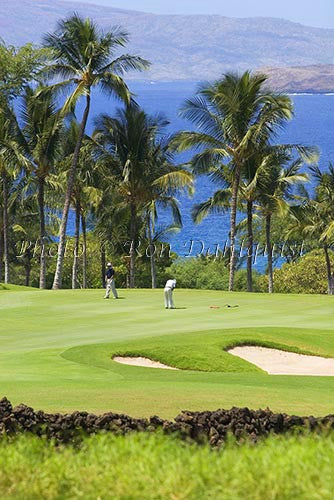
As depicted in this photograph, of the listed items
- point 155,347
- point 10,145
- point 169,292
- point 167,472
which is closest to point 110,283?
point 169,292

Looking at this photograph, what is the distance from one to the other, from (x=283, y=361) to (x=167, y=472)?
17.8m

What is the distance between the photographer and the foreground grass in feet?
22.8

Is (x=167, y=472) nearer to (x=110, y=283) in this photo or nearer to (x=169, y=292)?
(x=169, y=292)

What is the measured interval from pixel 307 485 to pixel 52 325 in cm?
2378

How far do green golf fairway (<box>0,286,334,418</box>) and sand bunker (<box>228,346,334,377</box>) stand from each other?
0.34 metres

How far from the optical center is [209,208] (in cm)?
6544

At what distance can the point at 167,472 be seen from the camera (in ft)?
24.2

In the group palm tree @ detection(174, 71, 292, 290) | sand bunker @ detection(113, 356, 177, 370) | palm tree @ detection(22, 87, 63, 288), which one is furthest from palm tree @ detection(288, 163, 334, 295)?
sand bunker @ detection(113, 356, 177, 370)

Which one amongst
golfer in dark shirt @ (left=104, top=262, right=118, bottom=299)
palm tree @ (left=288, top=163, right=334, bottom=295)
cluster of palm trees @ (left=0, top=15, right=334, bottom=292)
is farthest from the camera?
palm tree @ (left=288, top=163, right=334, bottom=295)

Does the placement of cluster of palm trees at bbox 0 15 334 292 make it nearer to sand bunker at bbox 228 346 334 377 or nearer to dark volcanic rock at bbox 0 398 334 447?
sand bunker at bbox 228 346 334 377

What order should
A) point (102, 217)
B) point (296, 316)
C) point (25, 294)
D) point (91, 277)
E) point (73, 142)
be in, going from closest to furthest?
point (296, 316), point (25, 294), point (73, 142), point (102, 217), point (91, 277)

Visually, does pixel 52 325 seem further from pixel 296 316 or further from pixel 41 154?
pixel 41 154

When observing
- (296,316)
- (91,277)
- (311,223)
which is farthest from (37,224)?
(296,316)

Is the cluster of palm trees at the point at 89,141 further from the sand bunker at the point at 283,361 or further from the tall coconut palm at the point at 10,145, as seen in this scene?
the sand bunker at the point at 283,361
